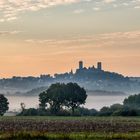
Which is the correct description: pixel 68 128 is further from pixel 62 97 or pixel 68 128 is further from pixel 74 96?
pixel 62 97

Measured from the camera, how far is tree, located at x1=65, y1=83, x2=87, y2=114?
170875 mm

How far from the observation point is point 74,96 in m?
171

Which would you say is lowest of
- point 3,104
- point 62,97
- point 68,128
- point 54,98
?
point 68,128

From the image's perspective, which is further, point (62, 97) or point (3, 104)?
point (62, 97)

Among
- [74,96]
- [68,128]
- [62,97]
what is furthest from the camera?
[62,97]

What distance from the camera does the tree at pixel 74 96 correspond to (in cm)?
17088

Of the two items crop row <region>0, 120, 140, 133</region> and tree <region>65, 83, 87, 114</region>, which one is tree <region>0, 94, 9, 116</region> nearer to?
tree <region>65, 83, 87, 114</region>

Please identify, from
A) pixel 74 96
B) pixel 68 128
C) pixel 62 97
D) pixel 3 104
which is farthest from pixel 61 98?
pixel 68 128

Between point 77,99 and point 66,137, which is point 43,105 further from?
point 66,137

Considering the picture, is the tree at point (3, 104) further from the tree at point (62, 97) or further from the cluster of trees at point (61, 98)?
the tree at point (62, 97)

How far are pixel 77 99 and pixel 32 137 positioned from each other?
12069 cm

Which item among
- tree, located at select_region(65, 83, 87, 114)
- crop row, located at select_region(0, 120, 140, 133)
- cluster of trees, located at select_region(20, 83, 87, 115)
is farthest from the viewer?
tree, located at select_region(65, 83, 87, 114)

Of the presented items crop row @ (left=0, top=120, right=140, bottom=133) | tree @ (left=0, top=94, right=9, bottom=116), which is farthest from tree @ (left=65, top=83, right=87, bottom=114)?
crop row @ (left=0, top=120, right=140, bottom=133)

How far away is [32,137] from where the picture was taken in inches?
1983
